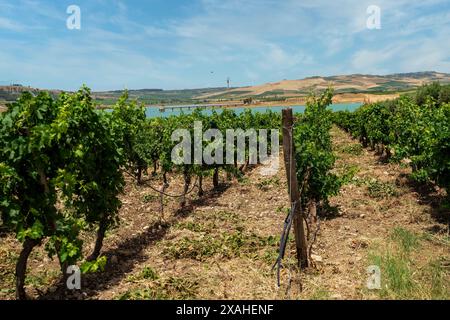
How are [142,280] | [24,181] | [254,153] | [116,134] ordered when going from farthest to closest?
1. [254,153]
2. [116,134]
3. [142,280]
4. [24,181]

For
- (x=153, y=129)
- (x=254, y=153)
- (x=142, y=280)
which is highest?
(x=153, y=129)

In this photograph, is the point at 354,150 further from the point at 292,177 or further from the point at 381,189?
the point at 292,177

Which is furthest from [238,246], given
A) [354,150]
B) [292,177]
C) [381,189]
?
[354,150]

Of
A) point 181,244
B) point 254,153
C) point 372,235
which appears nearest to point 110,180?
point 181,244

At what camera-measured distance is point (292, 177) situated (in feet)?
21.8

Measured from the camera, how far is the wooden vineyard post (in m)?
6.48

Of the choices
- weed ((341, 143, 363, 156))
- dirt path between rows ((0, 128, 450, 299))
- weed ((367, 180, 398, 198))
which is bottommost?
dirt path between rows ((0, 128, 450, 299))

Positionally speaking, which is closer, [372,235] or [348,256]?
[348,256]

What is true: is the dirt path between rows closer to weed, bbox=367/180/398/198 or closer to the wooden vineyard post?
weed, bbox=367/180/398/198

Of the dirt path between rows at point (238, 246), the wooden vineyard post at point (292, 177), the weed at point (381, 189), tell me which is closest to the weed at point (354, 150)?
the dirt path between rows at point (238, 246)

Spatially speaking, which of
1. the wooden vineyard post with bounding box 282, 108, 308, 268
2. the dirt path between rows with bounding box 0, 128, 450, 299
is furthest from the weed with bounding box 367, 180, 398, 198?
the wooden vineyard post with bounding box 282, 108, 308, 268

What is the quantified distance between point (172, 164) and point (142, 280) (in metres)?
6.51
